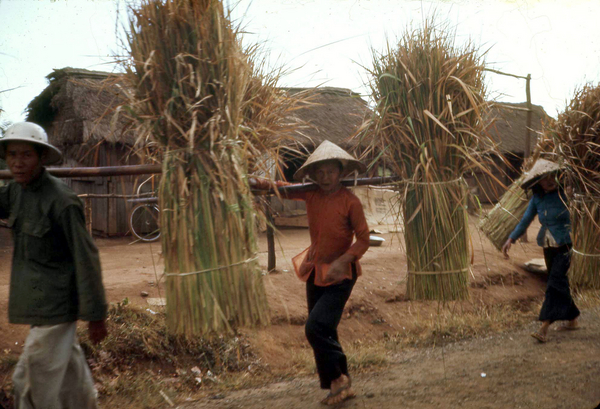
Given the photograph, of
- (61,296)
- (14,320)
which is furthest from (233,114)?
(14,320)

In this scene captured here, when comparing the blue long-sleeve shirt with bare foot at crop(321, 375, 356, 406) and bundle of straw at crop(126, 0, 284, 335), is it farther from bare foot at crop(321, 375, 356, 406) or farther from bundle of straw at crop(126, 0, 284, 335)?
bundle of straw at crop(126, 0, 284, 335)

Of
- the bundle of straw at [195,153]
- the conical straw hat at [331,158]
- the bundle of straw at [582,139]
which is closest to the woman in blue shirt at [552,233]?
the bundle of straw at [582,139]

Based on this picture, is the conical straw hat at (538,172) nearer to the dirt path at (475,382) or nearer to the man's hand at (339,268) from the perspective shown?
the dirt path at (475,382)

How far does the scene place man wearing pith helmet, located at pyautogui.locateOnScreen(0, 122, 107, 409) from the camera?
198 centimetres

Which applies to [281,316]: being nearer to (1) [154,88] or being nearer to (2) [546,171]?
(2) [546,171]

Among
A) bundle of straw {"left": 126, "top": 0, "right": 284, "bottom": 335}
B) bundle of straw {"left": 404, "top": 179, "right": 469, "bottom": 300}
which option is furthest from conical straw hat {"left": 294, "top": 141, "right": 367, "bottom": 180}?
bundle of straw {"left": 126, "top": 0, "right": 284, "bottom": 335}

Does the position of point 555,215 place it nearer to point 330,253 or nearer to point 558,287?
point 558,287

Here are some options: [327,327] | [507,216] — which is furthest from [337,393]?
[507,216]

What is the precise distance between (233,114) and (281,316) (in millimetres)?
2727

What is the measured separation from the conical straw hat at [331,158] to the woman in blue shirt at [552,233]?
166 cm

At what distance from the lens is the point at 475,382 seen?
334 cm

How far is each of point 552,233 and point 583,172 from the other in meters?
0.50

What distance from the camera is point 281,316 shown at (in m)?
4.64

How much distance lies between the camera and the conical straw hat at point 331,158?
2693 millimetres
